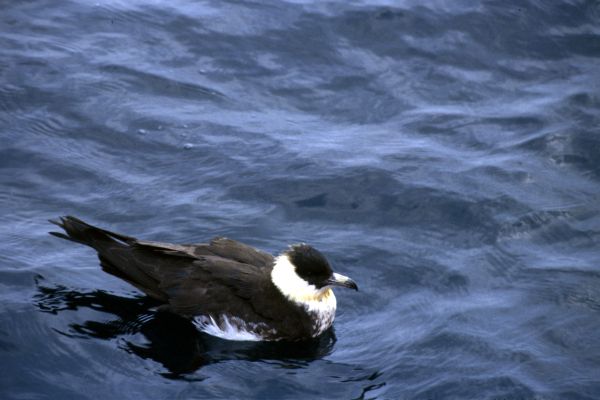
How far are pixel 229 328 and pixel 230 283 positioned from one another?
0.33 metres

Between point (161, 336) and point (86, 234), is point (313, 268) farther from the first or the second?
point (86, 234)

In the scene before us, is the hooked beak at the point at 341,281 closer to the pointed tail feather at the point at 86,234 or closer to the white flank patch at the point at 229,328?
the white flank patch at the point at 229,328

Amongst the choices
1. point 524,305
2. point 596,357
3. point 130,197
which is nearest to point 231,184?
point 130,197

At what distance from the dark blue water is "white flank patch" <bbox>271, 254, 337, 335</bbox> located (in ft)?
0.52

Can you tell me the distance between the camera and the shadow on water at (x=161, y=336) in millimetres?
6932

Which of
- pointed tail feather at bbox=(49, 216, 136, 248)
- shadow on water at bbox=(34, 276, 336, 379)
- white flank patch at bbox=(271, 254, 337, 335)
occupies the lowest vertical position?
shadow on water at bbox=(34, 276, 336, 379)

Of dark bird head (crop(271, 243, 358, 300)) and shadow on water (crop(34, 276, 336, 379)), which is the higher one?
dark bird head (crop(271, 243, 358, 300))

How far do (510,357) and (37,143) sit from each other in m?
5.03

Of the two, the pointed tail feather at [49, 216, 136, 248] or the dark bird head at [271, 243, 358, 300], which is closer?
the dark bird head at [271, 243, 358, 300]

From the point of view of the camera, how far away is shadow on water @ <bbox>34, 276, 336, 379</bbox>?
6.93 metres

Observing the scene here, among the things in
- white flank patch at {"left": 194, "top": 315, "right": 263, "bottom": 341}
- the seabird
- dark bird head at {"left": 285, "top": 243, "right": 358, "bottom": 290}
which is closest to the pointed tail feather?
the seabird

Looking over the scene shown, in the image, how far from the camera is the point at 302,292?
735 cm

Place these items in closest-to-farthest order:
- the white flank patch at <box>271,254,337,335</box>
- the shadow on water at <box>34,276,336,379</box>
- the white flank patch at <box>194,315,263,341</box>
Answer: the shadow on water at <box>34,276,336,379</box>, the white flank patch at <box>194,315,263,341</box>, the white flank patch at <box>271,254,337,335</box>

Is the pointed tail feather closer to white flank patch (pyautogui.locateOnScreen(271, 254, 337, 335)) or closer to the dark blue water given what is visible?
the dark blue water
